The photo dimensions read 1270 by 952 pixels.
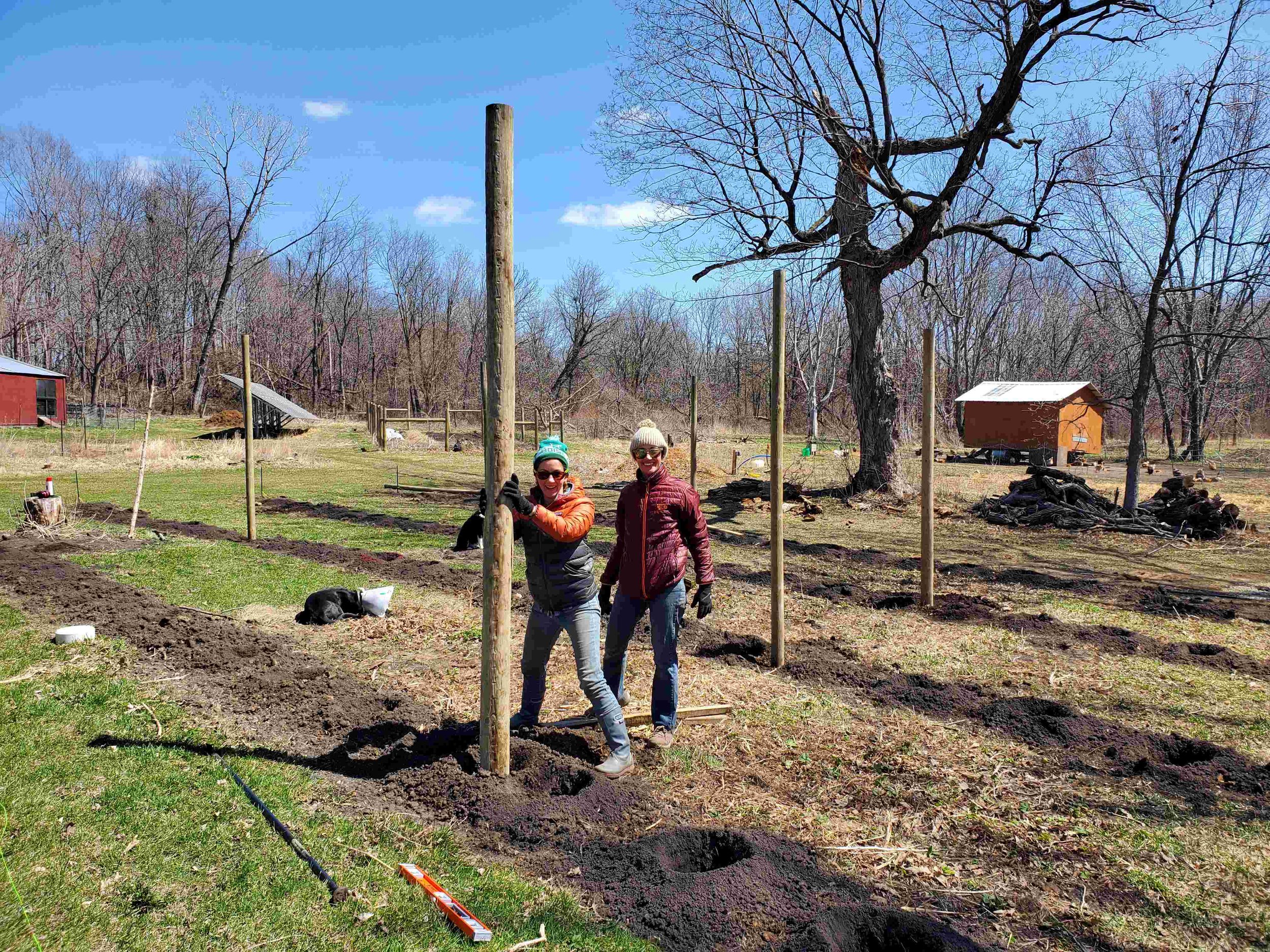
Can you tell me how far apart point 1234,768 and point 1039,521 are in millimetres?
10597

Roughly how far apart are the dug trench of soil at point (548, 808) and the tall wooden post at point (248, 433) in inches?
180

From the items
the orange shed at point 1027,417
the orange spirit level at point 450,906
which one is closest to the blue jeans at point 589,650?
the orange spirit level at point 450,906

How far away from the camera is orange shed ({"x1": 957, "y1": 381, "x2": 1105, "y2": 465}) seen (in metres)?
31.2

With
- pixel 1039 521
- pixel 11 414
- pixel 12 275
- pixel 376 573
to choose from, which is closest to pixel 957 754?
pixel 376 573

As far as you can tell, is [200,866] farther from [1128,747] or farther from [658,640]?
[1128,747]

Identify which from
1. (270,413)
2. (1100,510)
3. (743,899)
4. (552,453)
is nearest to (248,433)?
(552,453)

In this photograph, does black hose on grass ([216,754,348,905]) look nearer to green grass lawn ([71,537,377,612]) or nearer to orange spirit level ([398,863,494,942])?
orange spirit level ([398,863,494,942])

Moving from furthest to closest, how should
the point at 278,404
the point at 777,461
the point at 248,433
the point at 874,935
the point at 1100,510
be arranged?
the point at 278,404 < the point at 1100,510 < the point at 248,433 < the point at 777,461 < the point at 874,935

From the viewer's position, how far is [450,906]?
3.12 meters

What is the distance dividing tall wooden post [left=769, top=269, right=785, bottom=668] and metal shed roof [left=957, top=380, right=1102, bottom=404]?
1106 inches

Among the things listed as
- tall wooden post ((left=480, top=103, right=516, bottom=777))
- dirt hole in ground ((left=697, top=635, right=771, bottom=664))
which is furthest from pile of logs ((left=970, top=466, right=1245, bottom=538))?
tall wooden post ((left=480, top=103, right=516, bottom=777))

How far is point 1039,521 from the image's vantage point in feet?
47.3

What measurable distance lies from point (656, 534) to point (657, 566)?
0.59 feet

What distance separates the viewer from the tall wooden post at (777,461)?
608 cm
